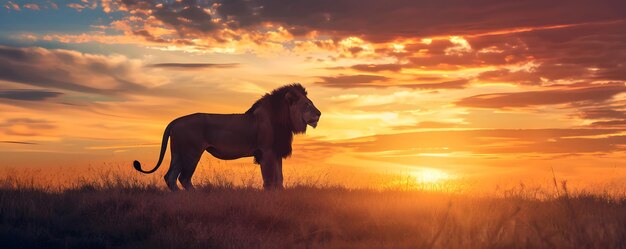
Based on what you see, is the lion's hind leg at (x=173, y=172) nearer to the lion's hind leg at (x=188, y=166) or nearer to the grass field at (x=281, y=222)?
the lion's hind leg at (x=188, y=166)

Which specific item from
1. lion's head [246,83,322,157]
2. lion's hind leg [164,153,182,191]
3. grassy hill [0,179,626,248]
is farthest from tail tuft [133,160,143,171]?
lion's head [246,83,322,157]

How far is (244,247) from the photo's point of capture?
8.98 meters

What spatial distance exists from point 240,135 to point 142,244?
18.4 feet

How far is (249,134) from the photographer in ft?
48.9

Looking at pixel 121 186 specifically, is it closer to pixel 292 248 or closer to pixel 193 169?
pixel 193 169

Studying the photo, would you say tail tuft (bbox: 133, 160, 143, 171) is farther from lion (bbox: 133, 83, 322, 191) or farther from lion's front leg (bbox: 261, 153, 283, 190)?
lion's front leg (bbox: 261, 153, 283, 190)

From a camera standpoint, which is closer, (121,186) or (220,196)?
(220,196)

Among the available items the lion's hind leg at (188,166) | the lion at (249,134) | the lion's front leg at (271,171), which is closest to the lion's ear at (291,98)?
the lion at (249,134)

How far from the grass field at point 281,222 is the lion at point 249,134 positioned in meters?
1.73

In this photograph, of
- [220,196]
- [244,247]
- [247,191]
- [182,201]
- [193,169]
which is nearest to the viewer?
[244,247]

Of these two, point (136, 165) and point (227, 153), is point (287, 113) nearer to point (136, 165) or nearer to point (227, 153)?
point (227, 153)

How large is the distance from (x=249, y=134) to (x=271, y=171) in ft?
3.14

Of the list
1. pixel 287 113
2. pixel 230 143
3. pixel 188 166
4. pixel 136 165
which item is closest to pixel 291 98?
pixel 287 113

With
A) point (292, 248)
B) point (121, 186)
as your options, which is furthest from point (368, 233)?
point (121, 186)
